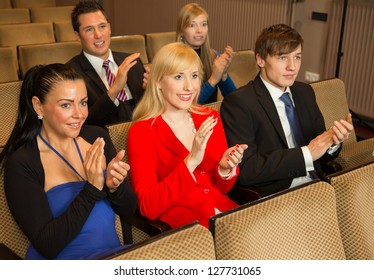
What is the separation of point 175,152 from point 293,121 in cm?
68

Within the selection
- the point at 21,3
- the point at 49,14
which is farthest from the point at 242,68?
the point at 21,3

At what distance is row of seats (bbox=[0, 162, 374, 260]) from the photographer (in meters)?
1.17

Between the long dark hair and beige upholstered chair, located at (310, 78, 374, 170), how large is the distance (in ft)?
5.05

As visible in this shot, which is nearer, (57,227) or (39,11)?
(57,227)

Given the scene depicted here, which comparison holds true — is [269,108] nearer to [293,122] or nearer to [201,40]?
[293,122]

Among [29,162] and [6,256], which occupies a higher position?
[29,162]

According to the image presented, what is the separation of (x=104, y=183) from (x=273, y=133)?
0.89 m

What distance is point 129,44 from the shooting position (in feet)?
12.9

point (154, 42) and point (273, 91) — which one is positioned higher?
point (273, 91)

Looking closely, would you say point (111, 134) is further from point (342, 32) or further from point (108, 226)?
point (342, 32)

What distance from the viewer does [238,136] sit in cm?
212

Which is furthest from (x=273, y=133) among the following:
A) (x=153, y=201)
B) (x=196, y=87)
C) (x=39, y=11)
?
(x=39, y=11)
